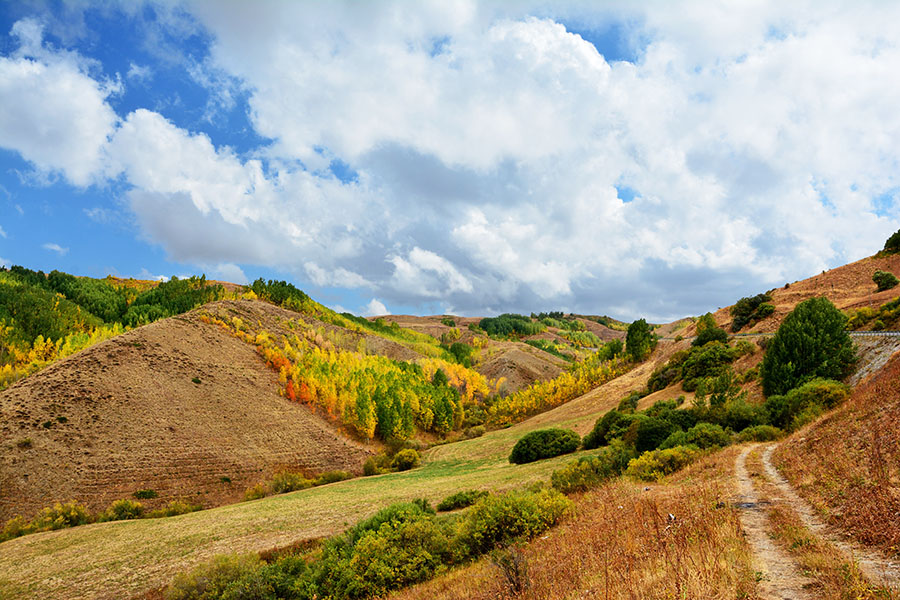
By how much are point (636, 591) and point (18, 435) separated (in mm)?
58244

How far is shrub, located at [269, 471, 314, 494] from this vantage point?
48344mm

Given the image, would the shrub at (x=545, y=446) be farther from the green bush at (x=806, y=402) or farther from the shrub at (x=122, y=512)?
the shrub at (x=122, y=512)

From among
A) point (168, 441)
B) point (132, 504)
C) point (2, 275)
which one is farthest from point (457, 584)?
point (2, 275)

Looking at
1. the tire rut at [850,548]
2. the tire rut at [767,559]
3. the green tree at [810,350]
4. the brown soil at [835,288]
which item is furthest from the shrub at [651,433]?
the brown soil at [835,288]

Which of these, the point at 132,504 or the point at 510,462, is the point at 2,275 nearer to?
the point at 132,504

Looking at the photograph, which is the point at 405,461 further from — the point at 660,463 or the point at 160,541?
the point at 660,463

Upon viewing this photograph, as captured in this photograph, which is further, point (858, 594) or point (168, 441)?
point (168, 441)

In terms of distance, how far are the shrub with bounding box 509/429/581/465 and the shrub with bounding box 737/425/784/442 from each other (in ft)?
46.2

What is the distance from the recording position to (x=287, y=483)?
49.2 metres

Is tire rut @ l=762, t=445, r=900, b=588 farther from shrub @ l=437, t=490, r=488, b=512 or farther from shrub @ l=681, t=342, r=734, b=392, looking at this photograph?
shrub @ l=681, t=342, r=734, b=392

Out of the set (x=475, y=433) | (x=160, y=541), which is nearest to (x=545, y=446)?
(x=160, y=541)

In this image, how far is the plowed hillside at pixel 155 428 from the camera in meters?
41.3

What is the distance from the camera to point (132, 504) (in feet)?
132

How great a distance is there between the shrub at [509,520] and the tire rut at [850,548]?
637 centimetres
